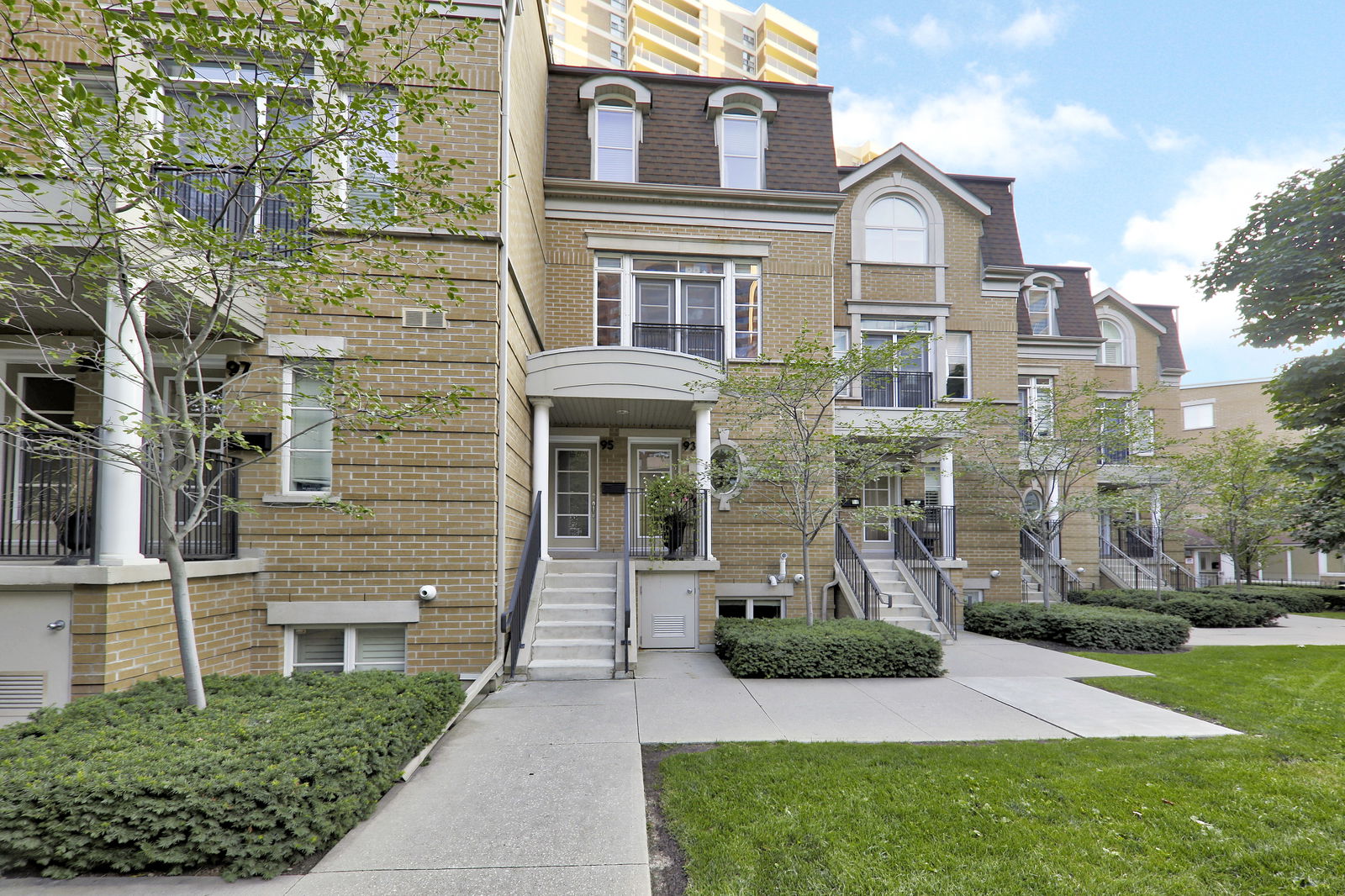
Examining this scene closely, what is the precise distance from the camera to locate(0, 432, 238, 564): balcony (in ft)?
18.6

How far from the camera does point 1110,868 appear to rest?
3.48 metres

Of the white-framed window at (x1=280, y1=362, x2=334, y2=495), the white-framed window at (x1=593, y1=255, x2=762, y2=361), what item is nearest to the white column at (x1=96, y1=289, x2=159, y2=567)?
the white-framed window at (x1=280, y1=362, x2=334, y2=495)

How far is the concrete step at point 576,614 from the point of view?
896 centimetres

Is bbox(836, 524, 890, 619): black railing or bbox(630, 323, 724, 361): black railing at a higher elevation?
bbox(630, 323, 724, 361): black railing

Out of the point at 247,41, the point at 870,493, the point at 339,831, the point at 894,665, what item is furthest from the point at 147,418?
the point at 870,493

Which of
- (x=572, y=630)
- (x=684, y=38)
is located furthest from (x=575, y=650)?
(x=684, y=38)

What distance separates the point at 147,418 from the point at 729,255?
9.33m

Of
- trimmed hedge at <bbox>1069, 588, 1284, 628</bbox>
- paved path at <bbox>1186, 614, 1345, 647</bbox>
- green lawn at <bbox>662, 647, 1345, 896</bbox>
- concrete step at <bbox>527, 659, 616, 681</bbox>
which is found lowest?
paved path at <bbox>1186, 614, 1345, 647</bbox>

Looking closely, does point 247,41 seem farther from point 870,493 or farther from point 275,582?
point 870,493

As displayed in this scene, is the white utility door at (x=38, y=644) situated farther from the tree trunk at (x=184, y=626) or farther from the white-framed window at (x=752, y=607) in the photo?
the white-framed window at (x=752, y=607)

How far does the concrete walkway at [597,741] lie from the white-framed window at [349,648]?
1.43 m

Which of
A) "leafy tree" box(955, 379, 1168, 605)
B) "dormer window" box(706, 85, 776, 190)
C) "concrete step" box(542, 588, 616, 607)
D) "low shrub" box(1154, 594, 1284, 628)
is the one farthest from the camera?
"low shrub" box(1154, 594, 1284, 628)

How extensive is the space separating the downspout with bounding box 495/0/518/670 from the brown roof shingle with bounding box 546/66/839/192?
397cm

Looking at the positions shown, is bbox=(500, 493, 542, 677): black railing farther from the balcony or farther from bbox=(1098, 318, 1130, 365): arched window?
bbox=(1098, 318, 1130, 365): arched window
